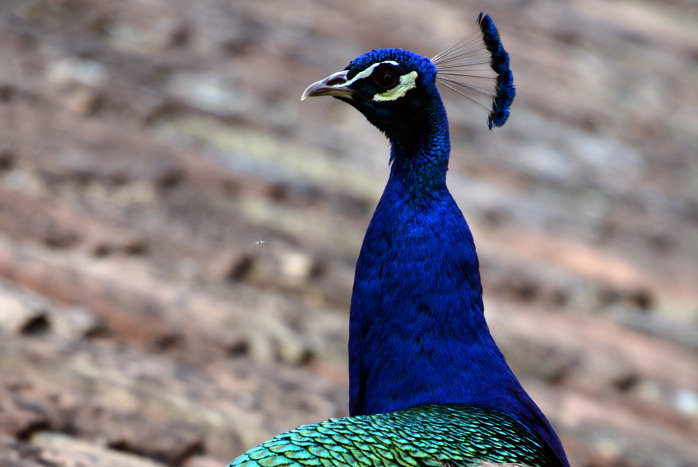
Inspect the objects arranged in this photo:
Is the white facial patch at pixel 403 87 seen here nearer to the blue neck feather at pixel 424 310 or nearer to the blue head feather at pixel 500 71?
the blue neck feather at pixel 424 310

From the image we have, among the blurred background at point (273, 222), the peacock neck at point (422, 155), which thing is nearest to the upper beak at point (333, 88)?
the peacock neck at point (422, 155)

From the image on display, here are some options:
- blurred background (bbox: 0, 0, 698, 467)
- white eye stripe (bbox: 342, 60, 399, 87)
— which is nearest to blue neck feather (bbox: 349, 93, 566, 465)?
white eye stripe (bbox: 342, 60, 399, 87)

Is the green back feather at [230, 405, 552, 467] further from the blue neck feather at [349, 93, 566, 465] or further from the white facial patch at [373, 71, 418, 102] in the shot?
the white facial patch at [373, 71, 418, 102]

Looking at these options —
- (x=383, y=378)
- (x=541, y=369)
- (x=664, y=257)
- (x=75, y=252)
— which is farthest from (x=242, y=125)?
(x=383, y=378)

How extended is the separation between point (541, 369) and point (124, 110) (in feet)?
7.08

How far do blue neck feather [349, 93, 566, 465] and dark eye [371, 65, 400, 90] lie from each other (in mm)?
67

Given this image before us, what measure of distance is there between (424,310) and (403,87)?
48 centimetres

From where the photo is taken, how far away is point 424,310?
1821 mm

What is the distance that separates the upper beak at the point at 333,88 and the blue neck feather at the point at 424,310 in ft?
0.53

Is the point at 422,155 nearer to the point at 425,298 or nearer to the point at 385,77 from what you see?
the point at 385,77

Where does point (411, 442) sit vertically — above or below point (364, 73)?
below

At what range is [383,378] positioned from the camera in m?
1.83

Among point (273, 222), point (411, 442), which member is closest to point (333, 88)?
point (411, 442)

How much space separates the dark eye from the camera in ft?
6.33
